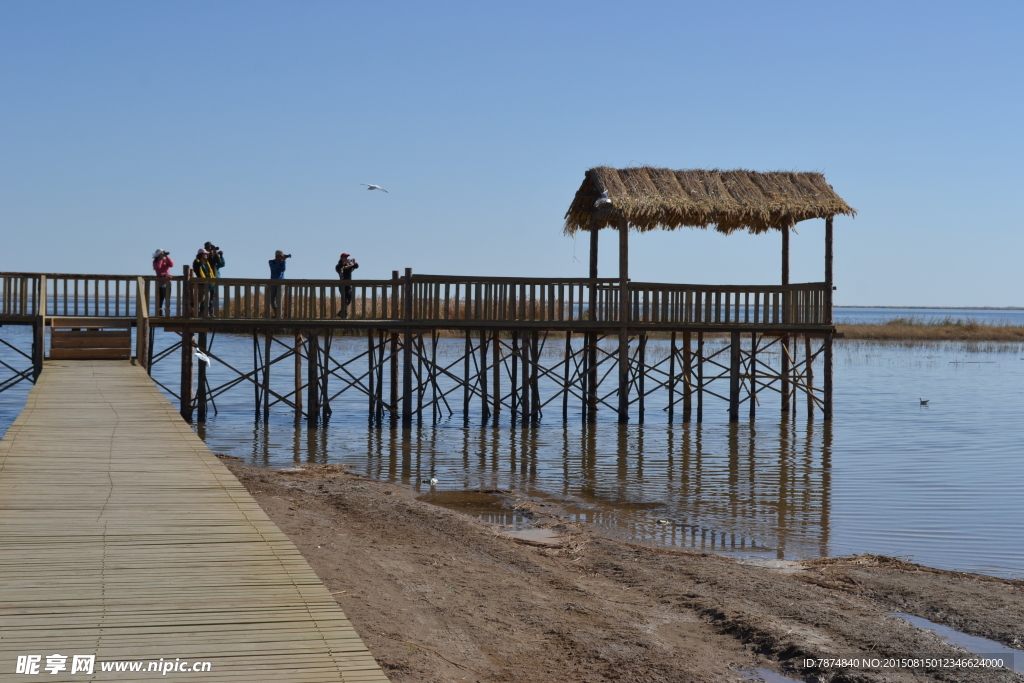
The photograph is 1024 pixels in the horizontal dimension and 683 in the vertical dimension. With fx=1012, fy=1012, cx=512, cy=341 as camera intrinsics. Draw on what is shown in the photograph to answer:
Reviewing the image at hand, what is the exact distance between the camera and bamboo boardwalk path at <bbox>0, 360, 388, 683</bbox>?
4.31 m

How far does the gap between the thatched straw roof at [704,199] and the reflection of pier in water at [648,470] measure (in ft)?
14.1

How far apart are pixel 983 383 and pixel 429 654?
34490mm

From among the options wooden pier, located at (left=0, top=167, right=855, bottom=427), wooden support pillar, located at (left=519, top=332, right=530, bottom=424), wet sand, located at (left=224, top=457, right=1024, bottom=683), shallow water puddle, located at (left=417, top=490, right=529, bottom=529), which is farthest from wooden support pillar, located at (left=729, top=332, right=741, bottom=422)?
wet sand, located at (left=224, top=457, right=1024, bottom=683)

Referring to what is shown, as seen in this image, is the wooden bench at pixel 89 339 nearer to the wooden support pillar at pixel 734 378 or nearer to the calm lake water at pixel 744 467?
the calm lake water at pixel 744 467

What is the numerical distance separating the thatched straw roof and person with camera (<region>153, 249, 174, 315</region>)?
8426 millimetres

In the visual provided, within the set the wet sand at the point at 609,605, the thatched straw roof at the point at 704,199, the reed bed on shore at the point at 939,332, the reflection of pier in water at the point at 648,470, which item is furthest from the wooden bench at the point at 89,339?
the reed bed on shore at the point at 939,332

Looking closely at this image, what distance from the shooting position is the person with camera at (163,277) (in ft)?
60.6

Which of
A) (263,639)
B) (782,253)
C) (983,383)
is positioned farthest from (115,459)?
(983,383)

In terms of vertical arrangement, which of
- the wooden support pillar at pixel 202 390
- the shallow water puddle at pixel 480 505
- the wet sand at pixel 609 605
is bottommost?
the shallow water puddle at pixel 480 505

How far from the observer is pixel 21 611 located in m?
4.75

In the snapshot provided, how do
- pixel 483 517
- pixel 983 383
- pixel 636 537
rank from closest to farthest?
pixel 636 537, pixel 483 517, pixel 983 383

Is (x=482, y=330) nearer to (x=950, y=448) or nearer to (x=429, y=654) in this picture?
(x=950, y=448)

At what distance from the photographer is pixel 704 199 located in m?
20.2

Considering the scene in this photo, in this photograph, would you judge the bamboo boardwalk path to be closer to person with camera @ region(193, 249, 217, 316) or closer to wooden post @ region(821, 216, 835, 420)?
person with camera @ region(193, 249, 217, 316)
